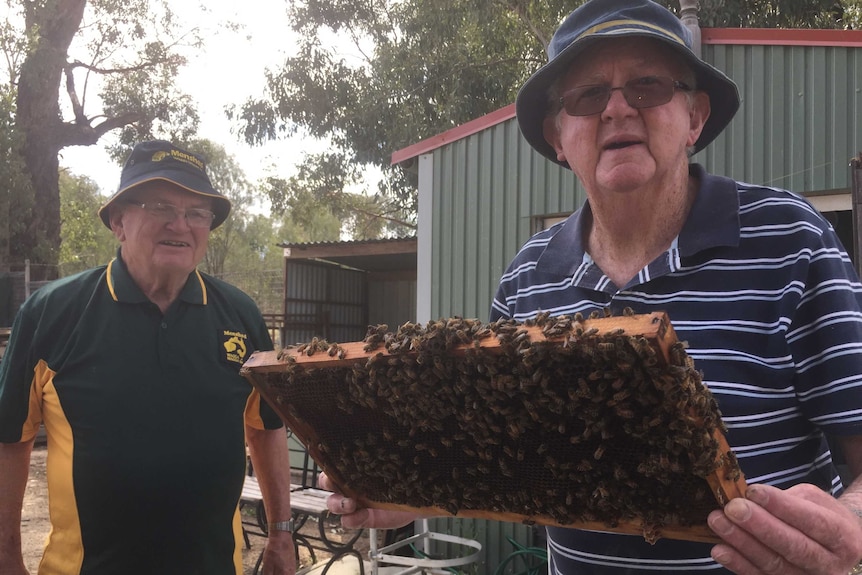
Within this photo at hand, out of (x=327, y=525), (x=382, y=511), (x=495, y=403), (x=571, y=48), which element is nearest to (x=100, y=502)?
(x=382, y=511)

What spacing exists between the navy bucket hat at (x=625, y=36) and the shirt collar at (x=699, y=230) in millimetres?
251

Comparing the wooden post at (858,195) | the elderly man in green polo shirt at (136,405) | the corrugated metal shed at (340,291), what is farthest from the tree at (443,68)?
the elderly man in green polo shirt at (136,405)

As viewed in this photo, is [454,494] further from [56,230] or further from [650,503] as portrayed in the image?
[56,230]

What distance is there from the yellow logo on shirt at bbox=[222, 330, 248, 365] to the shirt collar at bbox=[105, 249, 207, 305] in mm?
239

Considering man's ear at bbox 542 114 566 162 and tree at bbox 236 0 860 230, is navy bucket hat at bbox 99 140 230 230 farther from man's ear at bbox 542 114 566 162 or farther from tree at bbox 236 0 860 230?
tree at bbox 236 0 860 230

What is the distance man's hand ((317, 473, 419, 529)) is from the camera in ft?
7.29

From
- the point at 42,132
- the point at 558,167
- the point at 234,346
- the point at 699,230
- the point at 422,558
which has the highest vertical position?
the point at 42,132

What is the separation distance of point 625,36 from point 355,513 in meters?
1.77

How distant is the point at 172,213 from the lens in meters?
3.88

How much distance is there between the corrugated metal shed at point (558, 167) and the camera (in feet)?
22.3

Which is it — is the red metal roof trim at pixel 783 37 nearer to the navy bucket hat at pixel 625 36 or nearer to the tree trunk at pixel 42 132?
the navy bucket hat at pixel 625 36

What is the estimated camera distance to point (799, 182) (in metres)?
6.82

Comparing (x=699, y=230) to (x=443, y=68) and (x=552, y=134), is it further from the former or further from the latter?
(x=443, y=68)

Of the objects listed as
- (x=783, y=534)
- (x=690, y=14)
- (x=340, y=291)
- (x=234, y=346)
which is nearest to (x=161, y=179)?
(x=234, y=346)
